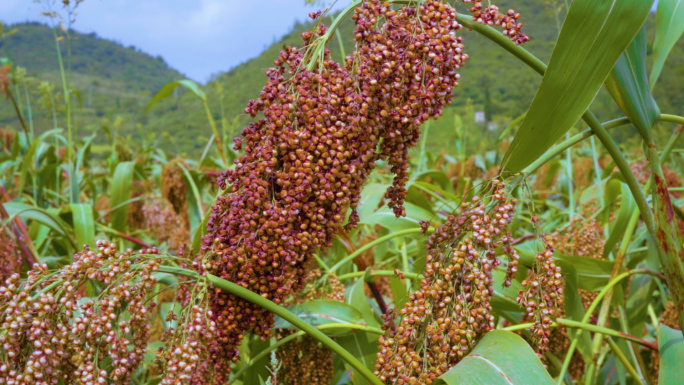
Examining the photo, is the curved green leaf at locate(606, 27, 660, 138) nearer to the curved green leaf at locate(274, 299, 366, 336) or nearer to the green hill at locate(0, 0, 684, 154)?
the green hill at locate(0, 0, 684, 154)

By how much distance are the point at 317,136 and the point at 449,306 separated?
49 cm

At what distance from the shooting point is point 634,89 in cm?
Result: 143

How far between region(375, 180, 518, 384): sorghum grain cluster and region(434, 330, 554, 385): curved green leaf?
2.0 inches

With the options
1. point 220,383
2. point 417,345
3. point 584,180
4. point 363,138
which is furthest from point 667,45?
point 584,180

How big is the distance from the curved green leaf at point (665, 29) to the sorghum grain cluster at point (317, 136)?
82 cm

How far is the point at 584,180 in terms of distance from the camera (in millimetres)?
5891

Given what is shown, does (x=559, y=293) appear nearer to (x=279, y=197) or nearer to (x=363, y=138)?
(x=363, y=138)

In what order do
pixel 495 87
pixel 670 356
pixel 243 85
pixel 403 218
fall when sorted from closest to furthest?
1. pixel 670 356
2. pixel 403 218
3. pixel 495 87
4. pixel 243 85

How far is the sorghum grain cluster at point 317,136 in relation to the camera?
120cm

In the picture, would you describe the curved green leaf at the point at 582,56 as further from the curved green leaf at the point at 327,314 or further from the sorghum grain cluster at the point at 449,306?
the curved green leaf at the point at 327,314

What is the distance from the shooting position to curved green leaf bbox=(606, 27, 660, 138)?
1407 millimetres

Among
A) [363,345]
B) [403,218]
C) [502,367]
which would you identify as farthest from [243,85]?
[502,367]

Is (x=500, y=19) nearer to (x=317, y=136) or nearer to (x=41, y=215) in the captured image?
(x=317, y=136)

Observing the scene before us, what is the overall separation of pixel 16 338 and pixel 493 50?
24.9 meters
